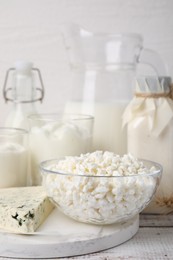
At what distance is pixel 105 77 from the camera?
1.05 meters

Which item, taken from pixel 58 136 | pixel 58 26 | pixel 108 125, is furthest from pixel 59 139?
pixel 58 26

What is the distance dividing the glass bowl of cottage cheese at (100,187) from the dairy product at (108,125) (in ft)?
0.71

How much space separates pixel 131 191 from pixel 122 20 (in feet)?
2.16

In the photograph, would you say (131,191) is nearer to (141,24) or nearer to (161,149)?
(161,149)

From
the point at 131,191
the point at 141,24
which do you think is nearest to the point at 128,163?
the point at 131,191

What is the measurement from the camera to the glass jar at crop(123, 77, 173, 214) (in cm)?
92

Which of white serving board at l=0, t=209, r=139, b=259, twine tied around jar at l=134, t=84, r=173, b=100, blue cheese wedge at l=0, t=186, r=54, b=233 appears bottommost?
white serving board at l=0, t=209, r=139, b=259

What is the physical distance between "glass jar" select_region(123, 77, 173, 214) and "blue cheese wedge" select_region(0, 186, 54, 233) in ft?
0.67

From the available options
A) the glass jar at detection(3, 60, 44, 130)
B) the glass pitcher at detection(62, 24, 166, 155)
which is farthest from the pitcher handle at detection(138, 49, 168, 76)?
the glass jar at detection(3, 60, 44, 130)

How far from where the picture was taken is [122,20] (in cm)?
130

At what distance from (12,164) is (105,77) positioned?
0.26 m

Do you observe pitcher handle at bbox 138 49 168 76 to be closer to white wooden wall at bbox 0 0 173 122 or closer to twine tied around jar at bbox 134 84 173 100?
twine tied around jar at bbox 134 84 173 100

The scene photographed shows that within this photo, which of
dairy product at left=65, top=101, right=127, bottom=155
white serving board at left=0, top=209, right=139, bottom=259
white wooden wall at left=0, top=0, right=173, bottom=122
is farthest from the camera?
white wooden wall at left=0, top=0, right=173, bottom=122

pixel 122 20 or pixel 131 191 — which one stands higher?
pixel 122 20
